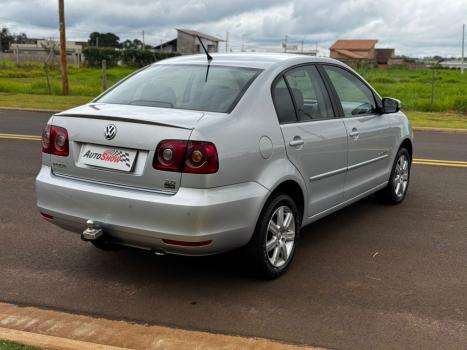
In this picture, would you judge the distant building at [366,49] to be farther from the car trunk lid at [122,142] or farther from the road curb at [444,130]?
the car trunk lid at [122,142]

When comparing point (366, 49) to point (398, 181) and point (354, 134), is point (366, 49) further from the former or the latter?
point (354, 134)

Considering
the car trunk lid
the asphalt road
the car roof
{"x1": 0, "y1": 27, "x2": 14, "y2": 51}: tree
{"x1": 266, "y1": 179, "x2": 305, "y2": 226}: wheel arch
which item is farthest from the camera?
{"x1": 0, "y1": 27, "x2": 14, "y2": 51}: tree

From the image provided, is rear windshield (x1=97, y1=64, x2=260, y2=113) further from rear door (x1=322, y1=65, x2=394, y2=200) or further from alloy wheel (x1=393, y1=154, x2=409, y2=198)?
alloy wheel (x1=393, y1=154, x2=409, y2=198)

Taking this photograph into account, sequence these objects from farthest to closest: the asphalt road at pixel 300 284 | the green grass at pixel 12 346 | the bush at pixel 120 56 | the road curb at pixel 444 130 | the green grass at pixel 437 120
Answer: the bush at pixel 120 56 < the green grass at pixel 437 120 < the road curb at pixel 444 130 < the asphalt road at pixel 300 284 < the green grass at pixel 12 346

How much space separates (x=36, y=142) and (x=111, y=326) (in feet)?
26.4

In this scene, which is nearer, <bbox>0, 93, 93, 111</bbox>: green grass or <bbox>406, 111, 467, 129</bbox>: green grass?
<bbox>406, 111, 467, 129</bbox>: green grass

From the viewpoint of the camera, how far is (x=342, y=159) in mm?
5180

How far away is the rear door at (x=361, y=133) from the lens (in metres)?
5.39

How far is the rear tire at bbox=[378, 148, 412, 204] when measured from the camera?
6.58 m

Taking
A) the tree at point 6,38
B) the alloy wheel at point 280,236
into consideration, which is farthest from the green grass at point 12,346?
the tree at point 6,38

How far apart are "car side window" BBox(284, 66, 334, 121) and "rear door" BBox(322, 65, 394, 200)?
0.21 metres

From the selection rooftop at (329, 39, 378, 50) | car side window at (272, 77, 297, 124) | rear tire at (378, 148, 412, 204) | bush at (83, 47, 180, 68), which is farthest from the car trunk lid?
rooftop at (329, 39, 378, 50)

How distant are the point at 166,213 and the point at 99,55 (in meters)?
50.6

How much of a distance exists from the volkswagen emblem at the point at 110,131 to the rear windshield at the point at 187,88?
507mm
